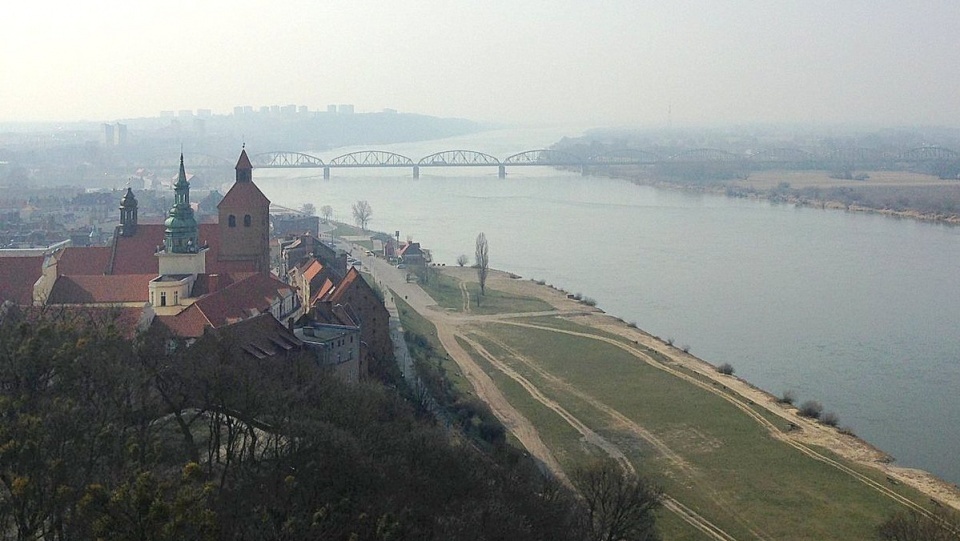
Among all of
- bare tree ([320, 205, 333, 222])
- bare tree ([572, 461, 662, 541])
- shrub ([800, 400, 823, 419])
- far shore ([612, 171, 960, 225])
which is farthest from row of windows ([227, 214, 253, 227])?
far shore ([612, 171, 960, 225])

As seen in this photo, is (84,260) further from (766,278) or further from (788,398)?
(766,278)

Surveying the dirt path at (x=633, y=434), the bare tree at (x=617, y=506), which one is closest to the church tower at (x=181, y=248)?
the dirt path at (x=633, y=434)

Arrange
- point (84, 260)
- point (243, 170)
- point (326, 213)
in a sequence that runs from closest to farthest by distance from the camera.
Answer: point (84, 260) → point (243, 170) → point (326, 213)

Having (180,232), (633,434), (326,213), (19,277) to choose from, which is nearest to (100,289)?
(19,277)

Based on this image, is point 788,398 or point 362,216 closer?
point 788,398

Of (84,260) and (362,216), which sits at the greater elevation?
(84,260)

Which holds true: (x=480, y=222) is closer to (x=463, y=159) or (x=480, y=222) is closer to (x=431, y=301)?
(x=431, y=301)

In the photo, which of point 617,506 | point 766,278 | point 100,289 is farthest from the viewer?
point 766,278
